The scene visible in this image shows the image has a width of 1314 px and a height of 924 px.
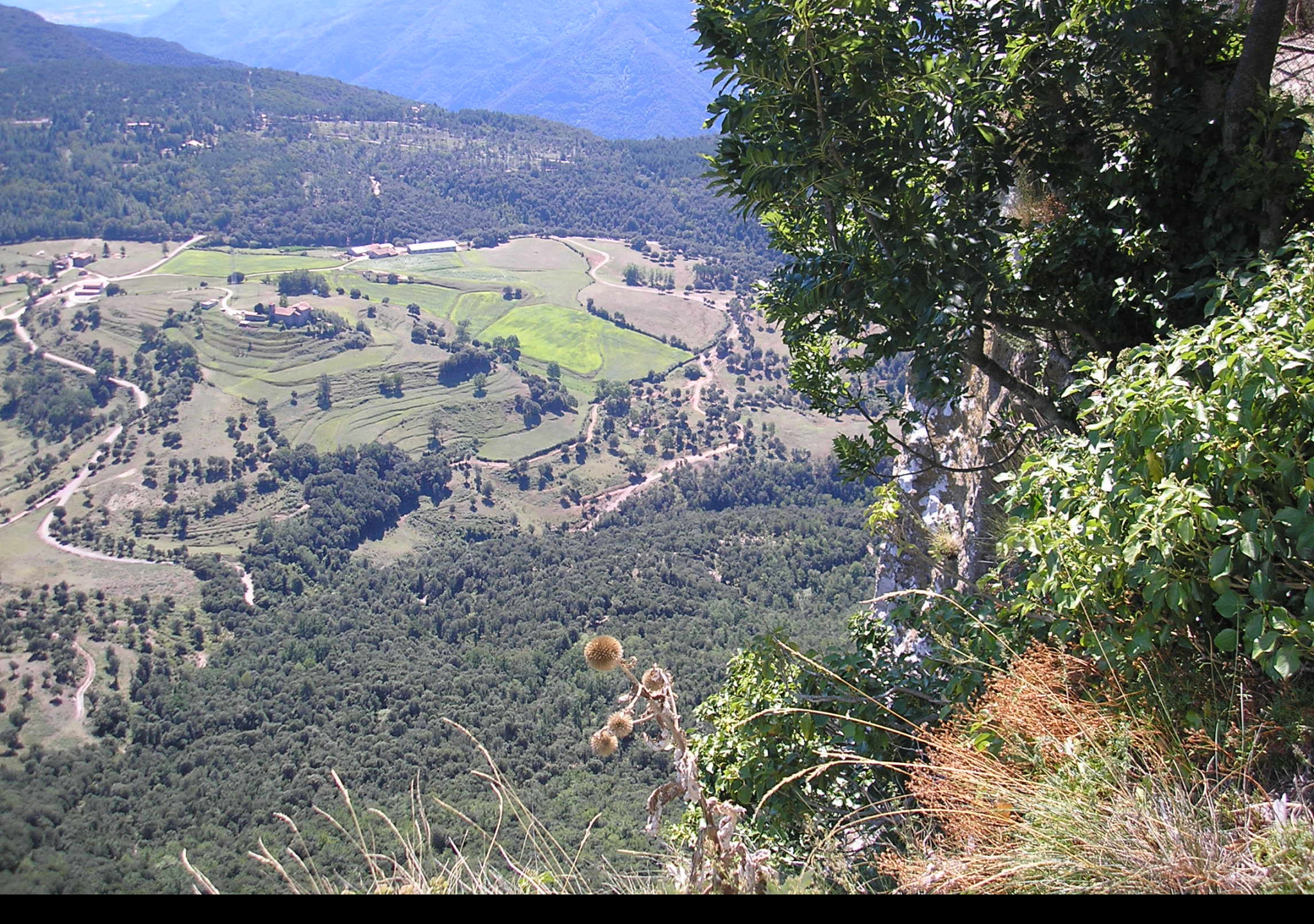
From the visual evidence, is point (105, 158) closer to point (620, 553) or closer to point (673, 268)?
point (673, 268)

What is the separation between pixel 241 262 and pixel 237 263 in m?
0.70

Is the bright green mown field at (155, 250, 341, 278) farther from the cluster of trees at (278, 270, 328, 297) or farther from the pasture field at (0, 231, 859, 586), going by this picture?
the cluster of trees at (278, 270, 328, 297)

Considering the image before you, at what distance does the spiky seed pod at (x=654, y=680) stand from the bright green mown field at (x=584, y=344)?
8524 centimetres

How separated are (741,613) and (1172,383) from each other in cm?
4245

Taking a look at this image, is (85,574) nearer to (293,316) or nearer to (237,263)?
(293,316)

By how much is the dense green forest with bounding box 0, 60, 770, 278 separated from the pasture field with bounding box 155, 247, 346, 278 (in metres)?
6.00

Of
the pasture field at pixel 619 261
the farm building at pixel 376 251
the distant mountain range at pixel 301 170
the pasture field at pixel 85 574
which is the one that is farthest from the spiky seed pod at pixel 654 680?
the farm building at pixel 376 251

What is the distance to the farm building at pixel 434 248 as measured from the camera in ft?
388

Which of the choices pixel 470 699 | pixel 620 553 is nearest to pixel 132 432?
pixel 620 553

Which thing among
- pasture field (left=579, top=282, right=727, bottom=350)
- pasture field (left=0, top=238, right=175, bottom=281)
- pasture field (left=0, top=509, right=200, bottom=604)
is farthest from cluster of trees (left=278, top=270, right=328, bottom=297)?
pasture field (left=0, top=509, right=200, bottom=604)

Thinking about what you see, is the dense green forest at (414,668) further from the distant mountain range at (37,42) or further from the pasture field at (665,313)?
the distant mountain range at (37,42)

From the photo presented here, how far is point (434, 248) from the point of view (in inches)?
4729

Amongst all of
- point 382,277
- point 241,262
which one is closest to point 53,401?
point 241,262

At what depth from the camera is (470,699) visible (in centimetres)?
3691
